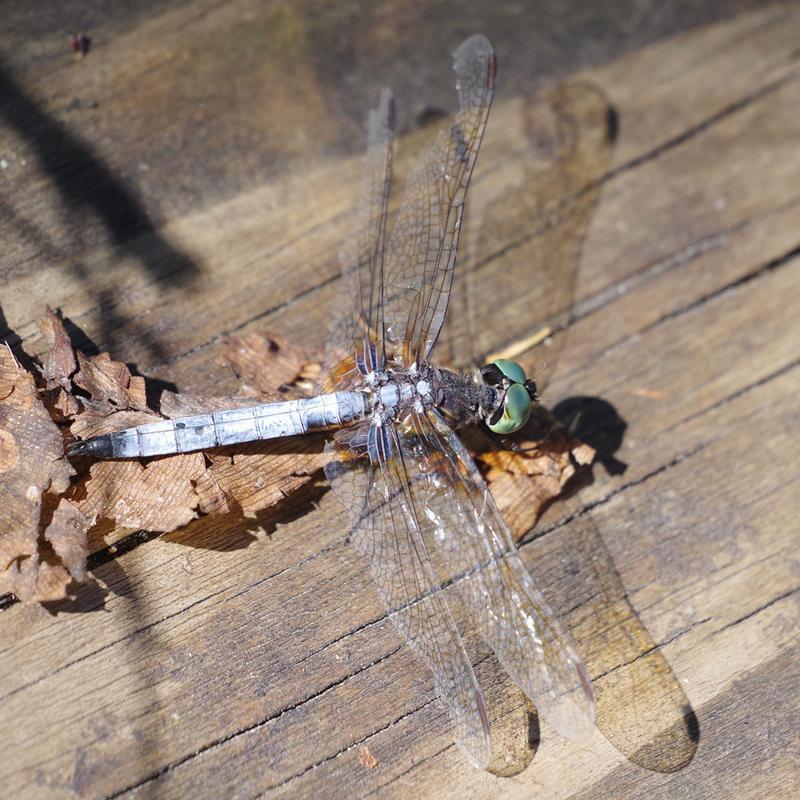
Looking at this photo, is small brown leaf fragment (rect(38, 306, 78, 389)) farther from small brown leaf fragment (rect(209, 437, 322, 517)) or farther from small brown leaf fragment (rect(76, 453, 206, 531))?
small brown leaf fragment (rect(209, 437, 322, 517))

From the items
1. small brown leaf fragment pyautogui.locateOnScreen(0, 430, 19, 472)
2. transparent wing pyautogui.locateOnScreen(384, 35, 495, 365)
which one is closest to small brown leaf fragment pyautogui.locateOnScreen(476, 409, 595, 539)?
transparent wing pyautogui.locateOnScreen(384, 35, 495, 365)

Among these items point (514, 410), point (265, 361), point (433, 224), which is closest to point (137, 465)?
point (265, 361)

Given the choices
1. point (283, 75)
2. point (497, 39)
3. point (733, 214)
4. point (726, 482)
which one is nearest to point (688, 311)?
point (733, 214)

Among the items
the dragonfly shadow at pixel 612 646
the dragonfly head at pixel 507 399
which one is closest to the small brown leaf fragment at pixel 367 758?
the dragonfly shadow at pixel 612 646

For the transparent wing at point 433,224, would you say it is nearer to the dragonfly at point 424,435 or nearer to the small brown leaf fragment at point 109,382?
the dragonfly at point 424,435

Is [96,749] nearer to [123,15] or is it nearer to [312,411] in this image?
[312,411]

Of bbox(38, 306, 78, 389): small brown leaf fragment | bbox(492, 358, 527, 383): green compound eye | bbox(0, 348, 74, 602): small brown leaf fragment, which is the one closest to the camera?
bbox(0, 348, 74, 602): small brown leaf fragment
